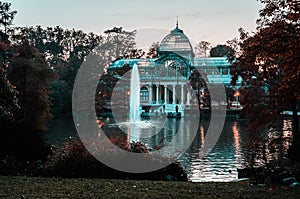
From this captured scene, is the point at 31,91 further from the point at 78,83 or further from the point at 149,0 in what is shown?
the point at 78,83

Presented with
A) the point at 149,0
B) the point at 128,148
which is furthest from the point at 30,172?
the point at 149,0

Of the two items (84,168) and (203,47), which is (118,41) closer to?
(203,47)

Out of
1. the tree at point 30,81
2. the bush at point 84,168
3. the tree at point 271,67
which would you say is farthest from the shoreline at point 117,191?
the tree at point 30,81

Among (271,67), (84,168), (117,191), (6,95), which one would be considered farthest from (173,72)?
(117,191)

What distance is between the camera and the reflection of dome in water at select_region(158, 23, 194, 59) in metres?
63.3


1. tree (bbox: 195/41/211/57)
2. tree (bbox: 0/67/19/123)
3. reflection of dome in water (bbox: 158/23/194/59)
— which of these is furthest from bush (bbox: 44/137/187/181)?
tree (bbox: 195/41/211/57)

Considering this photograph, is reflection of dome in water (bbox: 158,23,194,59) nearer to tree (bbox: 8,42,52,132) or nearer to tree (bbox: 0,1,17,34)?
tree (bbox: 0,1,17,34)

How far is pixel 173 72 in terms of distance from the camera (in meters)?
60.5

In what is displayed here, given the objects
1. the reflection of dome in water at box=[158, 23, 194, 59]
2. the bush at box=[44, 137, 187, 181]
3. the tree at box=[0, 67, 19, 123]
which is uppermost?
the reflection of dome in water at box=[158, 23, 194, 59]

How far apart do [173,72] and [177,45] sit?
225 inches

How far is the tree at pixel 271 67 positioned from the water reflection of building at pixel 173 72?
3984 cm

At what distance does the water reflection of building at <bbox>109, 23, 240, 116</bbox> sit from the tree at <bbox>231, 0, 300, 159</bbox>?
39844mm

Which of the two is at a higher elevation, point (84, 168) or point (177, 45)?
point (177, 45)

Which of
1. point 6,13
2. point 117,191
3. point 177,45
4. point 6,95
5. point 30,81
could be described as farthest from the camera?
point 177,45
